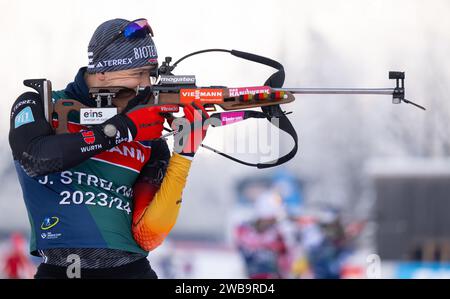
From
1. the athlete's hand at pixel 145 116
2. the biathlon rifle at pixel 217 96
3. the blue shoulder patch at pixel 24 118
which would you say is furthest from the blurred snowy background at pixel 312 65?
the blue shoulder patch at pixel 24 118

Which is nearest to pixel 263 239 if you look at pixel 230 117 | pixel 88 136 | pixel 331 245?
pixel 331 245

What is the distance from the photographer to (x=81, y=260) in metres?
3.67

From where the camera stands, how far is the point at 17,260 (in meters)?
7.58

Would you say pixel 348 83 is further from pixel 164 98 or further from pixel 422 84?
pixel 164 98

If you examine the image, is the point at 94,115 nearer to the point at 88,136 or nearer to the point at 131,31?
the point at 88,136

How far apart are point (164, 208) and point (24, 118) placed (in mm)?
537

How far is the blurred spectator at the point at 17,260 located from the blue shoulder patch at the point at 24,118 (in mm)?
3933

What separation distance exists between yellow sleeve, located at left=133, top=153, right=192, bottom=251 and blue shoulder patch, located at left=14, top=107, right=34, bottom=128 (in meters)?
0.47

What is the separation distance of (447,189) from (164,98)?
4.88 meters

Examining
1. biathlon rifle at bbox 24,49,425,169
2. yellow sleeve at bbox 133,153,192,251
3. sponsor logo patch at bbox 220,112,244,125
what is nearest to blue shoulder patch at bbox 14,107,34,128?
biathlon rifle at bbox 24,49,425,169

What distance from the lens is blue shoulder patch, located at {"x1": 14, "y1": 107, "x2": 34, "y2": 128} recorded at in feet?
11.7

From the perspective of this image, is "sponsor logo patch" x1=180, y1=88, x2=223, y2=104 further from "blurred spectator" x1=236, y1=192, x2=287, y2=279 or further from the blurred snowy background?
"blurred spectator" x1=236, y1=192, x2=287, y2=279

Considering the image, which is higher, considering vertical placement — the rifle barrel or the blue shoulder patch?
the rifle barrel

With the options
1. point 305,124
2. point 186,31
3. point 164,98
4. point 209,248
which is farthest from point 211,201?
point 164,98
